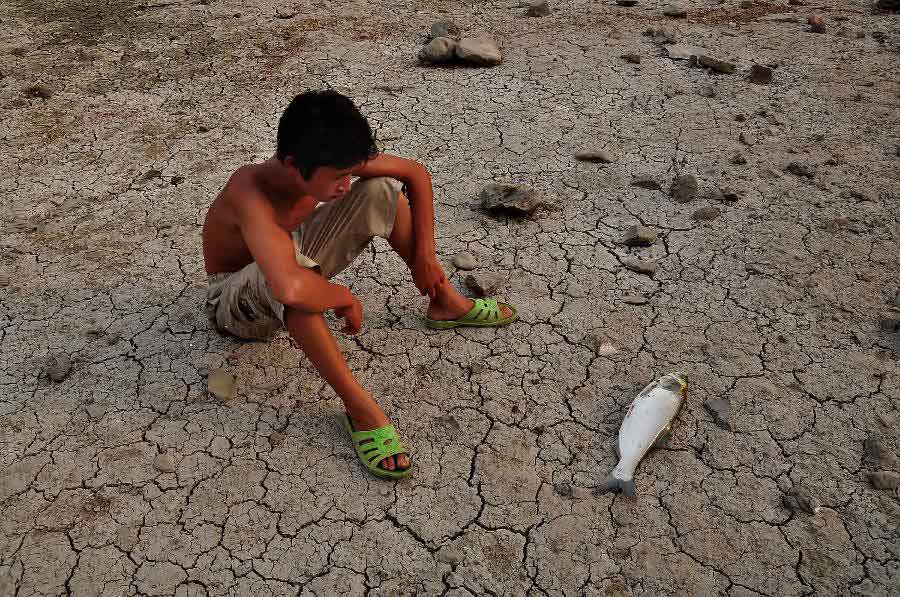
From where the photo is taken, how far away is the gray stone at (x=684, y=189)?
11.6 feet

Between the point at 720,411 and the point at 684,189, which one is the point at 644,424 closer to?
the point at 720,411

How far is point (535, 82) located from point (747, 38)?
1735 mm

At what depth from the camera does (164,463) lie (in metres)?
2.33

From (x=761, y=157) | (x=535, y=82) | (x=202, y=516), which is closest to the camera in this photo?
(x=202, y=516)

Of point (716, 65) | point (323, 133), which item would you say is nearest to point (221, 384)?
point (323, 133)

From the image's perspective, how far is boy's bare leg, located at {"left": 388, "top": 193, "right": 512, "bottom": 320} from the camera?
8.43 feet

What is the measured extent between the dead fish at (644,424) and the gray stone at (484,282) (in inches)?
32.5

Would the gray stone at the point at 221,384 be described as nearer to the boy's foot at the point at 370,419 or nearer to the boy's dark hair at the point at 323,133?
the boy's foot at the point at 370,419

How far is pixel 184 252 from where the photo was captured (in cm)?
324

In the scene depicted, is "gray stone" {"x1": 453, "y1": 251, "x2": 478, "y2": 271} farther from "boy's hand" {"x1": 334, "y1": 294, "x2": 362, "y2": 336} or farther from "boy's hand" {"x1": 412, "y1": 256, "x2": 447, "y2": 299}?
"boy's hand" {"x1": 334, "y1": 294, "x2": 362, "y2": 336}

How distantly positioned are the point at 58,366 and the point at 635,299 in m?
2.36

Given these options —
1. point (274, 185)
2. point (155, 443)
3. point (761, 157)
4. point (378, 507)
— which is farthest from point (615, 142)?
point (155, 443)

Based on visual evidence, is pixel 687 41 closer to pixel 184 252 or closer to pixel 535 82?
pixel 535 82

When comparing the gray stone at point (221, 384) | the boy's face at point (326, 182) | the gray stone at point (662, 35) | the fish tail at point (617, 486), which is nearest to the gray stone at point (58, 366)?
the gray stone at point (221, 384)
